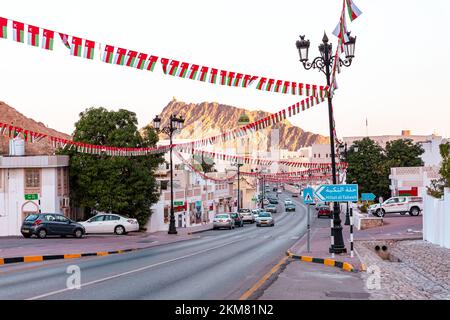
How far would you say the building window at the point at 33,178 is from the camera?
145ft

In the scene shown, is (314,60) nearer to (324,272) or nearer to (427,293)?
(324,272)

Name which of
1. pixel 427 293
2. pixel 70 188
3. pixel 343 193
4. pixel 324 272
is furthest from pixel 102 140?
pixel 427 293

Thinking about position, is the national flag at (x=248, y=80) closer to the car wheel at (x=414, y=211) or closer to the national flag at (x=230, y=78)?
the national flag at (x=230, y=78)

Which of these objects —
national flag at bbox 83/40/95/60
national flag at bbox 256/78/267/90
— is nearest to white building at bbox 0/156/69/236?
national flag at bbox 256/78/267/90

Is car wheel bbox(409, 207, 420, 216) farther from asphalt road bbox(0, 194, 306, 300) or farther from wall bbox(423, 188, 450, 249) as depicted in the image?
asphalt road bbox(0, 194, 306, 300)

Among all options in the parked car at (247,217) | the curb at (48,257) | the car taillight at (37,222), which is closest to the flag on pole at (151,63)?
the curb at (48,257)

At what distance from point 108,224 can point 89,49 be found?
26076 mm

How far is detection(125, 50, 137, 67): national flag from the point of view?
61.0 ft

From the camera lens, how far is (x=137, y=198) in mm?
47656

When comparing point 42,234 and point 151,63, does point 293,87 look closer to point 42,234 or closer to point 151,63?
point 151,63

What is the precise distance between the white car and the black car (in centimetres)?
397

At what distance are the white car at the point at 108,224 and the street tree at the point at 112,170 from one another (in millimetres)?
3925

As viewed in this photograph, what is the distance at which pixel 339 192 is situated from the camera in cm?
2278
